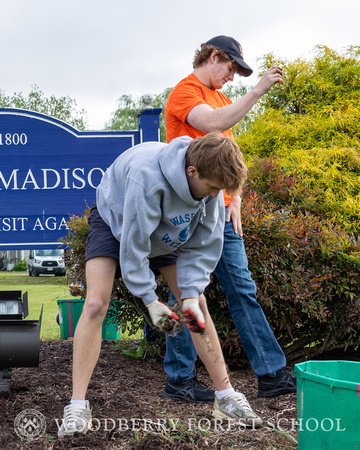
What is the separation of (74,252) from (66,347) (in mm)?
1418

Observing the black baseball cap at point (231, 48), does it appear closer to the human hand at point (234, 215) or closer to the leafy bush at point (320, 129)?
the human hand at point (234, 215)

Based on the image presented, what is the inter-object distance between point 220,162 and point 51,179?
119 inches

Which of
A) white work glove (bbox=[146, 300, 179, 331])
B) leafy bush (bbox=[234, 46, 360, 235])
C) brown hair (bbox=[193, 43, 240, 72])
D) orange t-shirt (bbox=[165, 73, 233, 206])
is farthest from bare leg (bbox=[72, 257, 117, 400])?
leafy bush (bbox=[234, 46, 360, 235])

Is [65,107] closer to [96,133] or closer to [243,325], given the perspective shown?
[96,133]

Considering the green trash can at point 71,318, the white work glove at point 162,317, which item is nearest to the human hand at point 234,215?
the white work glove at point 162,317

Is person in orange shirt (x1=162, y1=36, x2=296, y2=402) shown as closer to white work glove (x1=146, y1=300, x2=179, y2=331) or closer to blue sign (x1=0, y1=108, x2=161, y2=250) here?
white work glove (x1=146, y1=300, x2=179, y2=331)

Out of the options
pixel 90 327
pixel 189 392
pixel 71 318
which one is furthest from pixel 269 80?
pixel 71 318

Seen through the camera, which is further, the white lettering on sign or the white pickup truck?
the white pickup truck

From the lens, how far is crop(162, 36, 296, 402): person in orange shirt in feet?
10.5

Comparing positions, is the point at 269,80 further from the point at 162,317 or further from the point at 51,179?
the point at 51,179

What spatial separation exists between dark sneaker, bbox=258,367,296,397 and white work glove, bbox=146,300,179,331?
3.35ft

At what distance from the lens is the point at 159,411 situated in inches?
116

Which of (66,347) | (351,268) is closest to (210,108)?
(351,268)

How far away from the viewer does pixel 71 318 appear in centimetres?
554
